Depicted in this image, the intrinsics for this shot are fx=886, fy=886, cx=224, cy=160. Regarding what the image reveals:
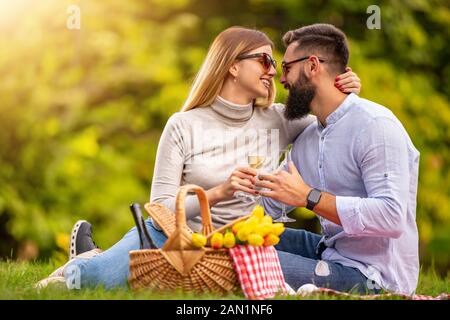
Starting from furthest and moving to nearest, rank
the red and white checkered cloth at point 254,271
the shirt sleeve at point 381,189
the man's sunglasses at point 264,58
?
the man's sunglasses at point 264,58, the shirt sleeve at point 381,189, the red and white checkered cloth at point 254,271

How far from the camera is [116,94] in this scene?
431 inches

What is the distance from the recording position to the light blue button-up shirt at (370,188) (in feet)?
14.2

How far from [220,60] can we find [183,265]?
1387 mm

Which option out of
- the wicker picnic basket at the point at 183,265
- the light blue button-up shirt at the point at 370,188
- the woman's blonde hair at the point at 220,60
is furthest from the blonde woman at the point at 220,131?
the wicker picnic basket at the point at 183,265

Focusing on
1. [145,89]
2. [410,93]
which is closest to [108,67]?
[145,89]

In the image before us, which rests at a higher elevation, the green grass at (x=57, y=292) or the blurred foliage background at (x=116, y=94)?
the blurred foliage background at (x=116, y=94)

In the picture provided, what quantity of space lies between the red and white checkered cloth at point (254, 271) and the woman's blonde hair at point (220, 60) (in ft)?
3.84

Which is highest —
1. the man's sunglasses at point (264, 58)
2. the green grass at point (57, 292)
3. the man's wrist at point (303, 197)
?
the man's sunglasses at point (264, 58)

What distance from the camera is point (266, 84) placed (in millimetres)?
4988

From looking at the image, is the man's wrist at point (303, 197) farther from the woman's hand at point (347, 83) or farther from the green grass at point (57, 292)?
the woman's hand at point (347, 83)

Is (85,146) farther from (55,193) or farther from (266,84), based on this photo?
(266,84)

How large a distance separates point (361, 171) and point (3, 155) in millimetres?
6009

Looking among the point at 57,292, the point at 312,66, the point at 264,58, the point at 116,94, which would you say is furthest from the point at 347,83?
the point at 116,94

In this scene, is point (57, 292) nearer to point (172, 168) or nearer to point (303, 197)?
point (172, 168)
